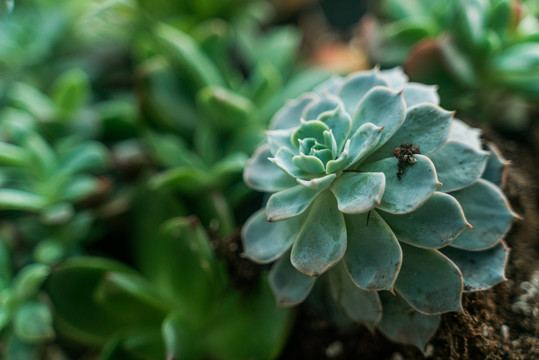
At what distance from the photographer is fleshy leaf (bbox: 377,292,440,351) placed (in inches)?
24.7

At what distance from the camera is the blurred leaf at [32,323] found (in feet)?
2.48

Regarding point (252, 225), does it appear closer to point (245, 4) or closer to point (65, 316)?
point (65, 316)

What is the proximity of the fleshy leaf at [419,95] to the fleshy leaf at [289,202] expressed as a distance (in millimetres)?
207

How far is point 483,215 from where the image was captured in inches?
25.2

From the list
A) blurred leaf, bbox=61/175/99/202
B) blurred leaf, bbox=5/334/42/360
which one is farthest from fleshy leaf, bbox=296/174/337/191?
blurred leaf, bbox=5/334/42/360

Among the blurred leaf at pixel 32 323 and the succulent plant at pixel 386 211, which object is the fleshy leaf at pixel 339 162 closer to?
the succulent plant at pixel 386 211

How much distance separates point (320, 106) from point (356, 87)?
7 centimetres

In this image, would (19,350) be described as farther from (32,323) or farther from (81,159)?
(81,159)

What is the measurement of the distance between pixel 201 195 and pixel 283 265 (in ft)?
1.02

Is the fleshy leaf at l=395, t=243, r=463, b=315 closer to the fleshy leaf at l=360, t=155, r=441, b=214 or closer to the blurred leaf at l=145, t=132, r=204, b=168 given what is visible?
the fleshy leaf at l=360, t=155, r=441, b=214

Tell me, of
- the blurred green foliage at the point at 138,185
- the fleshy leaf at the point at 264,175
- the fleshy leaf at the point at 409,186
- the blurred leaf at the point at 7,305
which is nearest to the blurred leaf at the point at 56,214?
the blurred green foliage at the point at 138,185

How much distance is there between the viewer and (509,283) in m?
0.69

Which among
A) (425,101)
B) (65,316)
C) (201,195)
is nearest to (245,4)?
(201,195)

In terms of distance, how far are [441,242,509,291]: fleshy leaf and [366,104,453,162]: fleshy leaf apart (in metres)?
0.16
